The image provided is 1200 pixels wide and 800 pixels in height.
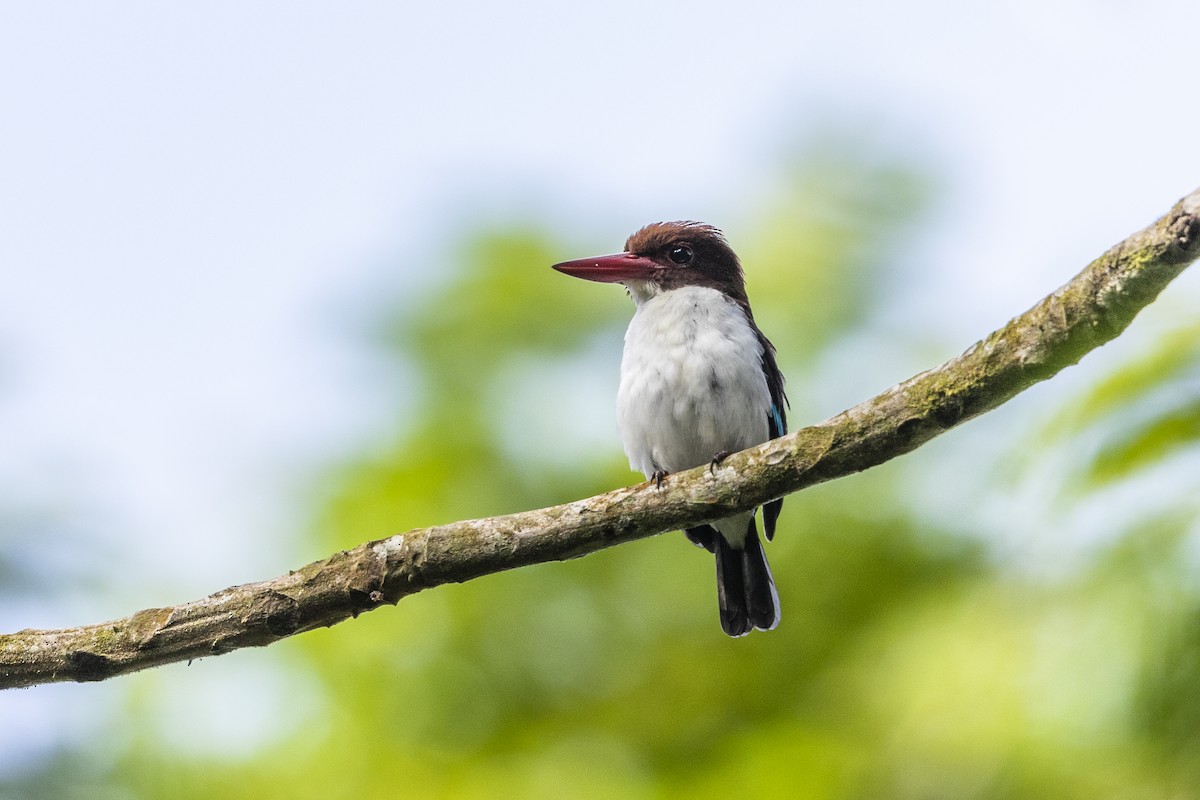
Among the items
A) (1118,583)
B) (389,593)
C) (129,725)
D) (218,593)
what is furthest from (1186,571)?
(129,725)

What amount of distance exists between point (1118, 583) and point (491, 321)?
519 centimetres

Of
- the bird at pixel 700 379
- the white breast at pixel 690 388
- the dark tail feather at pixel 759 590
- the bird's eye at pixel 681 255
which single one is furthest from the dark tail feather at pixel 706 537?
the bird's eye at pixel 681 255

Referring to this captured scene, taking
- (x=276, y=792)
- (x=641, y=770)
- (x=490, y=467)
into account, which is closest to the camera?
(x=641, y=770)

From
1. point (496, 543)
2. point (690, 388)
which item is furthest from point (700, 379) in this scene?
point (496, 543)

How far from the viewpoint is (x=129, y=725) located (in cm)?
698

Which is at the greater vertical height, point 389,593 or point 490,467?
point 490,467

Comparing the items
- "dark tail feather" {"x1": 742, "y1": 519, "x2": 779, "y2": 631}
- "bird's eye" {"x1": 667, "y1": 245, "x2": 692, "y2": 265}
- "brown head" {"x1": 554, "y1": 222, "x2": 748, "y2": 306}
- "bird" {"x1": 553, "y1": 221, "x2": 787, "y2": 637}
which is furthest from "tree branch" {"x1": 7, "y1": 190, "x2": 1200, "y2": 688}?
"bird's eye" {"x1": 667, "y1": 245, "x2": 692, "y2": 265}

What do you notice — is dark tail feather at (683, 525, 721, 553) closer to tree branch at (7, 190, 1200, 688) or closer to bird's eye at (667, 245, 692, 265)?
bird's eye at (667, 245, 692, 265)

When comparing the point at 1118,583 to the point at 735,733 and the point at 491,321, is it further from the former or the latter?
the point at 491,321

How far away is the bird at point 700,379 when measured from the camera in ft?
15.7

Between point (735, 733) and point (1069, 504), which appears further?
point (735, 733)

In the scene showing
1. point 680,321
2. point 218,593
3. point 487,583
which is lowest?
point 218,593

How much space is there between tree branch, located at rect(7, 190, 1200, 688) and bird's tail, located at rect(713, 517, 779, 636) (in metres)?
1.90

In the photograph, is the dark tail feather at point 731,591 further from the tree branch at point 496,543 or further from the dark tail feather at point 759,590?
the tree branch at point 496,543
